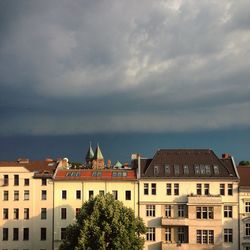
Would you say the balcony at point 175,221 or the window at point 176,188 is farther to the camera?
the window at point 176,188

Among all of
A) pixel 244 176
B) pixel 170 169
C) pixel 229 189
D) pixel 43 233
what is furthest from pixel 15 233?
pixel 244 176

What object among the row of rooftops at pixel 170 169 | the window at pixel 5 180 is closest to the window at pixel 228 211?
the row of rooftops at pixel 170 169

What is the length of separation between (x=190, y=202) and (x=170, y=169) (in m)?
6.83

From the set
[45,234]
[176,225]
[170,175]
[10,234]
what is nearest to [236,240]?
[176,225]

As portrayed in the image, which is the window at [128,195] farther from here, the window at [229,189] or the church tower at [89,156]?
the church tower at [89,156]

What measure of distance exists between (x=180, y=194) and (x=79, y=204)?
17.4 metres

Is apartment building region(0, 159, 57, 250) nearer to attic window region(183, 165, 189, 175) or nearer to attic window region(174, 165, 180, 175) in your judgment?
attic window region(174, 165, 180, 175)

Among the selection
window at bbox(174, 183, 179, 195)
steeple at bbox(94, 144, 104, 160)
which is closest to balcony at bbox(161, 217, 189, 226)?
window at bbox(174, 183, 179, 195)

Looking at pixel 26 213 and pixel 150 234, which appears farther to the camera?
pixel 26 213

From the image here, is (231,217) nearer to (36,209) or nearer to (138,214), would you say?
(138,214)

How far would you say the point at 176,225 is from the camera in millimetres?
77188

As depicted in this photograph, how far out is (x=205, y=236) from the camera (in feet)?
253

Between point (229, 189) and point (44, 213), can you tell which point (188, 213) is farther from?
point (44, 213)

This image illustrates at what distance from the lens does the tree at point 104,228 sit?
64.6 metres
